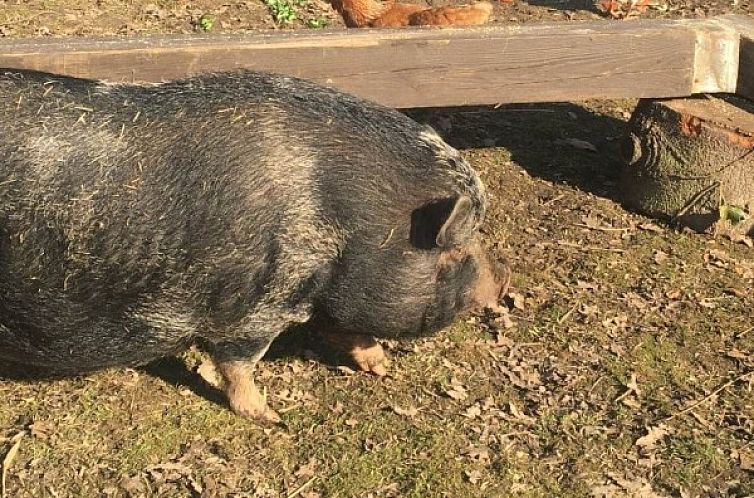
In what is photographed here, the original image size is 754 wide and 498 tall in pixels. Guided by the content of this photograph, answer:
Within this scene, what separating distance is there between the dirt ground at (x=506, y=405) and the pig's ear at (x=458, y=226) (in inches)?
42.1

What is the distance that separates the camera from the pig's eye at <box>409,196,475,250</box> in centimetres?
428

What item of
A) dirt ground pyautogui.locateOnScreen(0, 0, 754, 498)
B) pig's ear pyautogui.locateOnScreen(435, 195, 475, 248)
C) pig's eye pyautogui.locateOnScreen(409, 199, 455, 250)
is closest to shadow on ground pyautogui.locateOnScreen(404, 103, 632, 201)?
dirt ground pyautogui.locateOnScreen(0, 0, 754, 498)

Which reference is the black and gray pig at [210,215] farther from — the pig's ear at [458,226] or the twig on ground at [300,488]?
the twig on ground at [300,488]

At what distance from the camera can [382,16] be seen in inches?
338

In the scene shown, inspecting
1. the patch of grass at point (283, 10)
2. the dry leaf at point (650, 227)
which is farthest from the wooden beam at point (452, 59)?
the patch of grass at point (283, 10)

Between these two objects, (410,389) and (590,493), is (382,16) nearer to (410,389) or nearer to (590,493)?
(410,389)

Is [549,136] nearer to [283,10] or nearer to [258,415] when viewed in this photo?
[283,10]

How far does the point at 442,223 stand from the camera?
432cm

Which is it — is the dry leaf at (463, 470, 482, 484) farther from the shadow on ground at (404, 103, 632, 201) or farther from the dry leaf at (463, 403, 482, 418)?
the shadow on ground at (404, 103, 632, 201)

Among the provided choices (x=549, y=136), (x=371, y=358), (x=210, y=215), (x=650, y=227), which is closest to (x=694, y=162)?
(x=650, y=227)

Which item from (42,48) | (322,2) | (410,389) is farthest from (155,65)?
(322,2)

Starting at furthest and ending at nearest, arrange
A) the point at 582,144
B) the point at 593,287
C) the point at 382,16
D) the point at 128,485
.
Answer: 1. the point at 382,16
2. the point at 582,144
3. the point at 593,287
4. the point at 128,485

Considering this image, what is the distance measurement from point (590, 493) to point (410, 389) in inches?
44.1

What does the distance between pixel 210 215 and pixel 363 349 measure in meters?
1.43
